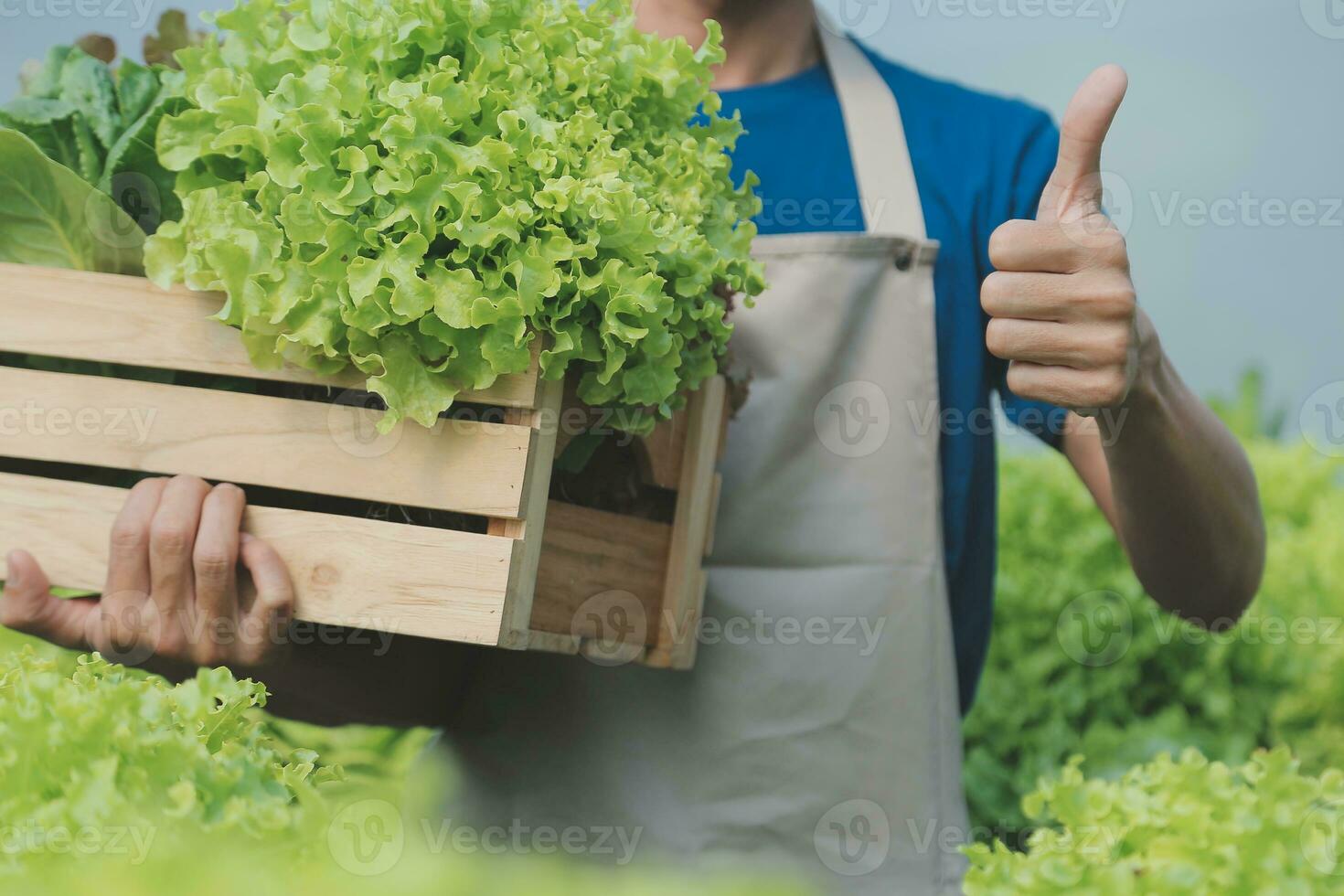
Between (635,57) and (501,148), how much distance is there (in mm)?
296

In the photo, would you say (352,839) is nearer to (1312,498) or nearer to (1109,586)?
(1109,586)

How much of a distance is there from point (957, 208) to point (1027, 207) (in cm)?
13

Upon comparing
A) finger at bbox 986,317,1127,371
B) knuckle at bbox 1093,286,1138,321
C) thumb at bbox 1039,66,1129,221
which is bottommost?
finger at bbox 986,317,1127,371

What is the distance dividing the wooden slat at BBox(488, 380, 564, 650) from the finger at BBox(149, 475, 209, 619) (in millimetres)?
364

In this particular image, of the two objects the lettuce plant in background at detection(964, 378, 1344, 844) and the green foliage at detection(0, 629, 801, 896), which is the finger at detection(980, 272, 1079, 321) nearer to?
the green foliage at detection(0, 629, 801, 896)

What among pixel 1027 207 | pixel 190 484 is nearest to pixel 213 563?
pixel 190 484

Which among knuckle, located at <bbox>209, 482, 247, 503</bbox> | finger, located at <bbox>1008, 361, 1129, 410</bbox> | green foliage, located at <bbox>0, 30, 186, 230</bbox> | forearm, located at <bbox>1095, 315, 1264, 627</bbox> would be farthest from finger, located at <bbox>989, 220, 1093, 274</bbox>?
green foliage, located at <bbox>0, 30, 186, 230</bbox>

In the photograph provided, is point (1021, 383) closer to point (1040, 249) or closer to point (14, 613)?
point (1040, 249)

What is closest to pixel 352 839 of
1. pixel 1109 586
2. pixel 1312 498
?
pixel 1109 586

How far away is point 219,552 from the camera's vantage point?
4.52 ft

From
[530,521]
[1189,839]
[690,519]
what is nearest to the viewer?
[1189,839]

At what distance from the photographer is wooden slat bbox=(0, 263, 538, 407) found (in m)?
1.46

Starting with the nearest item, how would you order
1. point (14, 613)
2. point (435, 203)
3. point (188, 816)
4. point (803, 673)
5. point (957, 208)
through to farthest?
point (188, 816), point (435, 203), point (14, 613), point (803, 673), point (957, 208)

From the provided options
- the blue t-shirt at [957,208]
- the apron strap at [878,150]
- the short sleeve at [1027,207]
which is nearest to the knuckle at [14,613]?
the blue t-shirt at [957,208]
